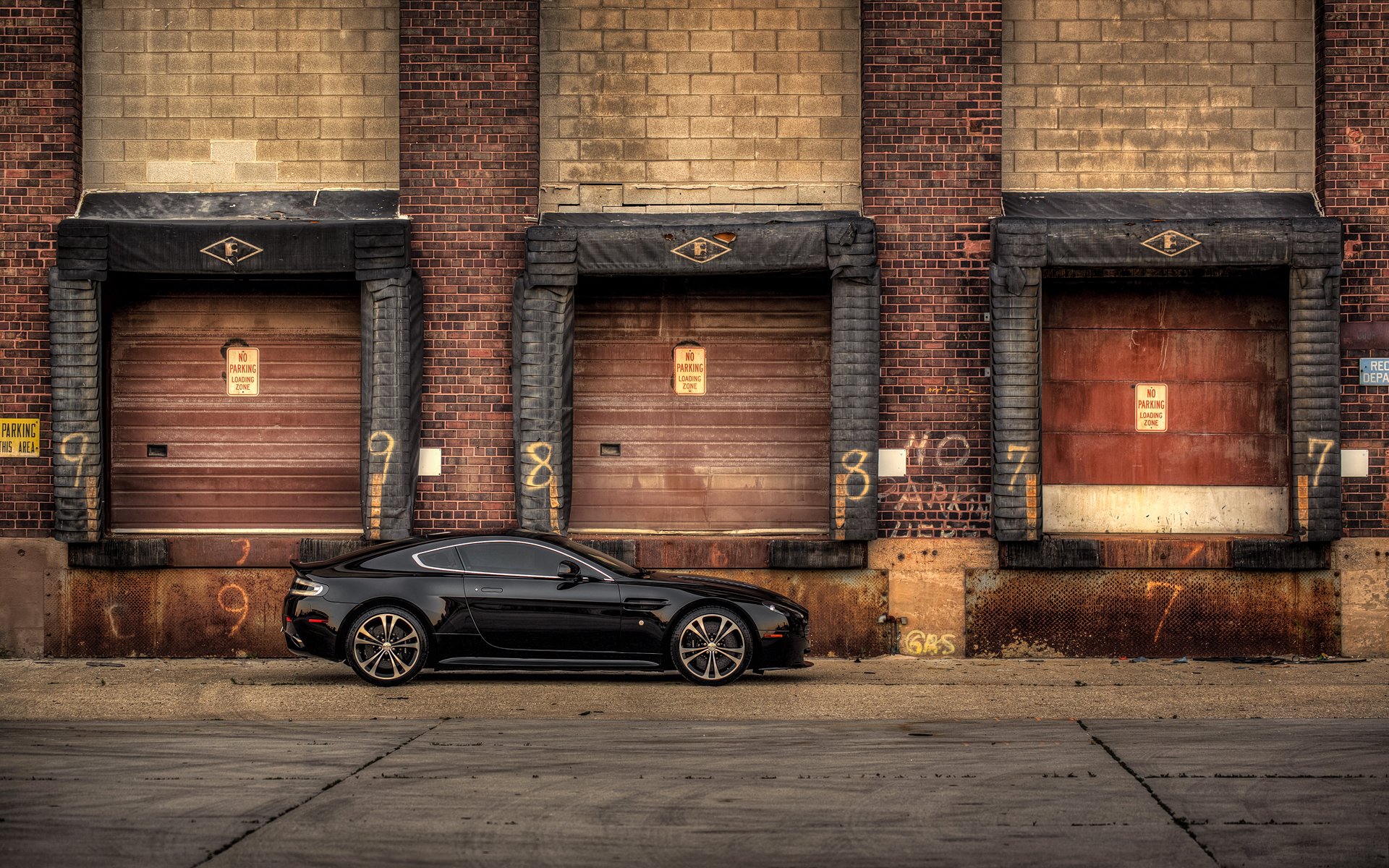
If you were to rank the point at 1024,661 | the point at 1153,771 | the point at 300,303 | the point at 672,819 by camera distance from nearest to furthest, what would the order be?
the point at 672,819 → the point at 1153,771 → the point at 1024,661 → the point at 300,303

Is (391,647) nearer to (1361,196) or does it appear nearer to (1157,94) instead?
(1157,94)

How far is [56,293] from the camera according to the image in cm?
1464

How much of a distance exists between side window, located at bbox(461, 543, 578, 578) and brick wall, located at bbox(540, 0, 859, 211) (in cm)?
432

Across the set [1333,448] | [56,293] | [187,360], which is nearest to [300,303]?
[187,360]

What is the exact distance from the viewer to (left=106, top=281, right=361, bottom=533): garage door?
1529 centimetres

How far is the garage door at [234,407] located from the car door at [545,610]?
3.60 metres

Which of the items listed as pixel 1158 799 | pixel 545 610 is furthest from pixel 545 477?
pixel 1158 799

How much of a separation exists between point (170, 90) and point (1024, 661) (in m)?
10.8

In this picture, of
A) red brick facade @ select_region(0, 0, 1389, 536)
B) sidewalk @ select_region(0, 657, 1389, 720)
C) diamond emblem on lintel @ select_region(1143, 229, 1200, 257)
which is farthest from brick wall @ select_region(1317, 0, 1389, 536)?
sidewalk @ select_region(0, 657, 1389, 720)

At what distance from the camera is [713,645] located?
12.2 metres

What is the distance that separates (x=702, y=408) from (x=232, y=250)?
5138 millimetres

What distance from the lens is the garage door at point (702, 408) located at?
50.1 ft

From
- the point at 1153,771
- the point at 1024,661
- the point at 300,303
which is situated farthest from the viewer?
the point at 300,303

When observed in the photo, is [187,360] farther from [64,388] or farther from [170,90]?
[170,90]
